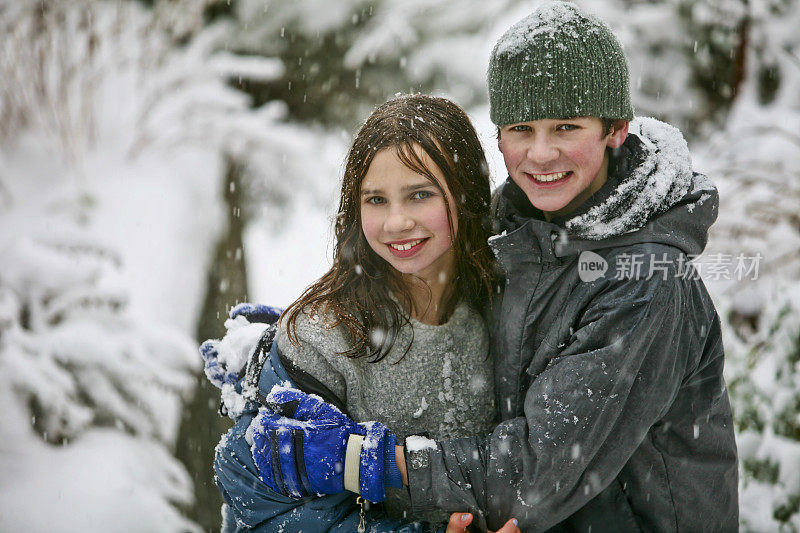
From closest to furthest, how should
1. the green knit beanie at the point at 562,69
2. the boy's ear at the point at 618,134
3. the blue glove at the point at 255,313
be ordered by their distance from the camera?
the green knit beanie at the point at 562,69
the boy's ear at the point at 618,134
the blue glove at the point at 255,313

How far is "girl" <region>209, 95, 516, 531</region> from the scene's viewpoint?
1897mm

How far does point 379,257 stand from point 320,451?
2.26 ft

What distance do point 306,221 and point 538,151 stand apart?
4132mm

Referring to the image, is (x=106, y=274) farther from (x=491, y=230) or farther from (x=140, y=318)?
(x=491, y=230)

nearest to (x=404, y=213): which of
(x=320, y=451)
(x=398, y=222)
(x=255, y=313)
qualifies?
(x=398, y=222)

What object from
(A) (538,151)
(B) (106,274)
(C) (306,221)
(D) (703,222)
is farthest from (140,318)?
(D) (703,222)

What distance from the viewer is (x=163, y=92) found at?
523cm

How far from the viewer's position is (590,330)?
1628 mm

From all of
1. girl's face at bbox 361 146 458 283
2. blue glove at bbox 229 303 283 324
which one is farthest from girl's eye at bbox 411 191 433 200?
blue glove at bbox 229 303 283 324

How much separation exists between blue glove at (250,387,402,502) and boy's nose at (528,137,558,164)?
851 millimetres

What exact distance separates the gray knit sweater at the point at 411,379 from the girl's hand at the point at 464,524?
0.23 metres

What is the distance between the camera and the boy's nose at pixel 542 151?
69.6 inches

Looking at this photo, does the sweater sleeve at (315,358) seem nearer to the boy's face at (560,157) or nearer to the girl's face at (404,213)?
the girl's face at (404,213)

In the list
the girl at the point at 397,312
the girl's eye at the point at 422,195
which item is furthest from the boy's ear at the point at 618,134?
the girl's eye at the point at 422,195
